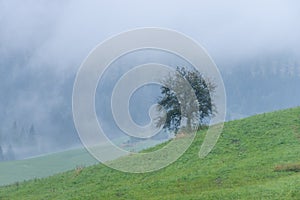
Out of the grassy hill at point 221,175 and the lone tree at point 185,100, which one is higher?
the lone tree at point 185,100

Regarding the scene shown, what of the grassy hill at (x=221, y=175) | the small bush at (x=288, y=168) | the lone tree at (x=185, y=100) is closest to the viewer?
the grassy hill at (x=221, y=175)

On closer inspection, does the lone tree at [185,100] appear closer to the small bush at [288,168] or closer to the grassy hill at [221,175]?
the grassy hill at [221,175]

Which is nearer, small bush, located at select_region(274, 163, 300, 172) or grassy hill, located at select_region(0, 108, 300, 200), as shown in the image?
grassy hill, located at select_region(0, 108, 300, 200)

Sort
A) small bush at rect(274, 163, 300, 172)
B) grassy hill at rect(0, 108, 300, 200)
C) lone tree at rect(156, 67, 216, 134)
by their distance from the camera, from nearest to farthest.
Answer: grassy hill at rect(0, 108, 300, 200) < small bush at rect(274, 163, 300, 172) < lone tree at rect(156, 67, 216, 134)

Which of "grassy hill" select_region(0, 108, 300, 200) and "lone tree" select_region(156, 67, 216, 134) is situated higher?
"lone tree" select_region(156, 67, 216, 134)

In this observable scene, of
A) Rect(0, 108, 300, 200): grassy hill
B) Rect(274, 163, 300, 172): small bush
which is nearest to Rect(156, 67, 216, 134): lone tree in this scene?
Rect(0, 108, 300, 200): grassy hill

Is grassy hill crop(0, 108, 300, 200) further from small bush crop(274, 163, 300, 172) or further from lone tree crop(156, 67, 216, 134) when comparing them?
lone tree crop(156, 67, 216, 134)

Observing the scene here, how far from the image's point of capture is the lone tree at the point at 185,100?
7388cm

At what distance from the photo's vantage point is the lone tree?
73.9 meters

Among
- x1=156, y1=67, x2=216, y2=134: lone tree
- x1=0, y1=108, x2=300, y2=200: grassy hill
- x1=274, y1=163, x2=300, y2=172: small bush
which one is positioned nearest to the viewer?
x1=0, y1=108, x2=300, y2=200: grassy hill

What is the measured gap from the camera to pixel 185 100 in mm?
74438

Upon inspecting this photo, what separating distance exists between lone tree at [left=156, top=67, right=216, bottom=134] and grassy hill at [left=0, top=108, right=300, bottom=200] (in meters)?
11.0

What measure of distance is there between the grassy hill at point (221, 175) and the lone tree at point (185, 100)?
36.2ft

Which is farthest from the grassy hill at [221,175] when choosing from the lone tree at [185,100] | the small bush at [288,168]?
the lone tree at [185,100]
